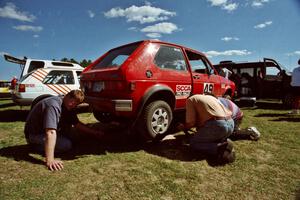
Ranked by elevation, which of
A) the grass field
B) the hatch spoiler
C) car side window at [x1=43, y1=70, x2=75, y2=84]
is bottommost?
the grass field

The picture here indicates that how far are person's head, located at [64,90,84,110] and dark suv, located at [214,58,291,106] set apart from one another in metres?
7.25

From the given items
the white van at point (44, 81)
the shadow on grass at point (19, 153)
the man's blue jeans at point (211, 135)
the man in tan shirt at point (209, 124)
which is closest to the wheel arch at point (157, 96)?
the man in tan shirt at point (209, 124)

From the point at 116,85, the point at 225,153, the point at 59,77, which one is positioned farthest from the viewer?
the point at 59,77

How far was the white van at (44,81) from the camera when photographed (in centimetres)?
591

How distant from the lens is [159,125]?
388 centimetres

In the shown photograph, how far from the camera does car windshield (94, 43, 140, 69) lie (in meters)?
4.05

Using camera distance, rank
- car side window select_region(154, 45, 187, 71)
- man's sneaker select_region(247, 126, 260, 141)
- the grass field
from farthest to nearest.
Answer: man's sneaker select_region(247, 126, 260, 141), car side window select_region(154, 45, 187, 71), the grass field

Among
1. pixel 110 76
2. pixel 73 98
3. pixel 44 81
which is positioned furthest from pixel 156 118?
pixel 44 81

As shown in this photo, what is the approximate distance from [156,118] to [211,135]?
3.28ft

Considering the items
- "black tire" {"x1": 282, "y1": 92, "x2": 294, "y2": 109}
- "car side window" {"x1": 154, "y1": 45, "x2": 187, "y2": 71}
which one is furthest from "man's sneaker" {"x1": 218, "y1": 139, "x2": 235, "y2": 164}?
"black tire" {"x1": 282, "y1": 92, "x2": 294, "y2": 109}

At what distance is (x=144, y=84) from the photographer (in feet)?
11.8

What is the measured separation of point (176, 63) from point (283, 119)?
4221mm

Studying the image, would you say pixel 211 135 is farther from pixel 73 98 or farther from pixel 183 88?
pixel 73 98

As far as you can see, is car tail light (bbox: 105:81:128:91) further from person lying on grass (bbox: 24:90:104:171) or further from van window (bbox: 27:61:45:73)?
van window (bbox: 27:61:45:73)
